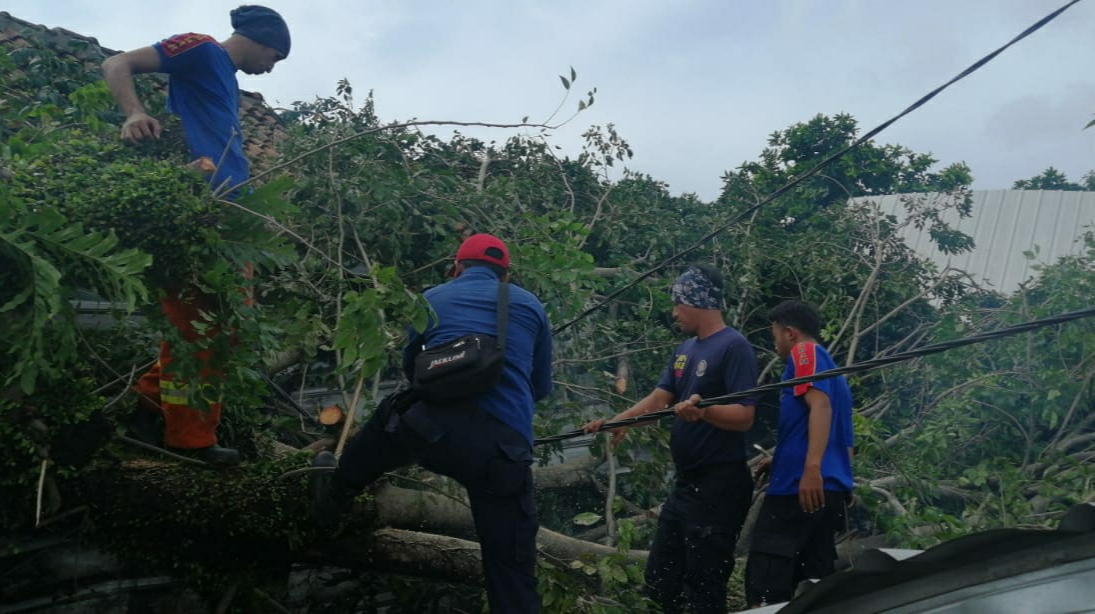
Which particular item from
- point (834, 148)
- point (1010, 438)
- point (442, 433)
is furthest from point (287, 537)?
point (834, 148)

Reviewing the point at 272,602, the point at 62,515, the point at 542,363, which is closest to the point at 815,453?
the point at 542,363

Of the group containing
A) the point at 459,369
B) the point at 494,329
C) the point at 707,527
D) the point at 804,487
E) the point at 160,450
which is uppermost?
the point at 494,329

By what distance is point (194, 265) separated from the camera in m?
3.78

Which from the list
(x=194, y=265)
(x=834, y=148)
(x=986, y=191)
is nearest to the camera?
(x=194, y=265)

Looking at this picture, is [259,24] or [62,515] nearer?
[62,515]

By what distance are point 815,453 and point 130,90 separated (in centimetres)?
322

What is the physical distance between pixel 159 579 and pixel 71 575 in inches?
15.9

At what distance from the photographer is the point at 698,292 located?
4.62 meters

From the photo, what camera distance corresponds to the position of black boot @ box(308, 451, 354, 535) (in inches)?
169

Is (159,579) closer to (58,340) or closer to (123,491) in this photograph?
(123,491)

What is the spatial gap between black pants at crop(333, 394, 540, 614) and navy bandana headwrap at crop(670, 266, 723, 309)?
1.19 meters

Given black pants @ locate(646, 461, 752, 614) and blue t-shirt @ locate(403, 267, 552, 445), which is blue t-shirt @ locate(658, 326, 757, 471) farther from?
blue t-shirt @ locate(403, 267, 552, 445)

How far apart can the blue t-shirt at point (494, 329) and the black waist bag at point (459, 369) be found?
0.25 feet

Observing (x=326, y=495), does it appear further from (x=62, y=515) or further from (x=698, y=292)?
(x=698, y=292)
